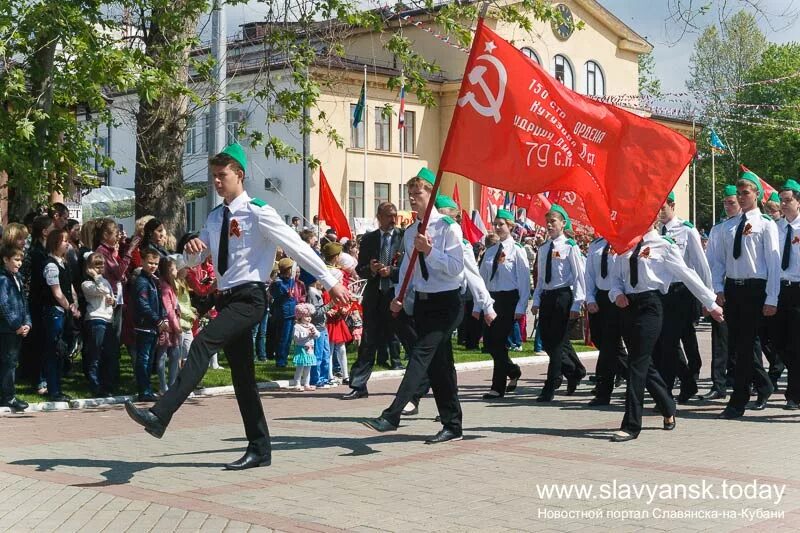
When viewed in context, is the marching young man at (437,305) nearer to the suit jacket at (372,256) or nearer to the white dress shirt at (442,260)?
the white dress shirt at (442,260)

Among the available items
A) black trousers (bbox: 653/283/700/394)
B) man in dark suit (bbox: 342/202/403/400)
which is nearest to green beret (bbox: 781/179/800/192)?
black trousers (bbox: 653/283/700/394)

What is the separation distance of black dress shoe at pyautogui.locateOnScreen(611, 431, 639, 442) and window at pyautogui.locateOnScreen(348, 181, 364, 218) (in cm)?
4004

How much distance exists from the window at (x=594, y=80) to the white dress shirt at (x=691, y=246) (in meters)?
46.9

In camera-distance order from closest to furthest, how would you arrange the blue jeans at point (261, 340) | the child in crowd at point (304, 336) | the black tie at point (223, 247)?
the black tie at point (223, 247), the child in crowd at point (304, 336), the blue jeans at point (261, 340)

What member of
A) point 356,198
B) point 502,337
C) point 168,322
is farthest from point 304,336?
point 356,198

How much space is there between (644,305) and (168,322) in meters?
5.78

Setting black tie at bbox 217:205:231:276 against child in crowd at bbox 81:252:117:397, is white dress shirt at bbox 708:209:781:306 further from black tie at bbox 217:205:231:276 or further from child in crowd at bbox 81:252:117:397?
child in crowd at bbox 81:252:117:397

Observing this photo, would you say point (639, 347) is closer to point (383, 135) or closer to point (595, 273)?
point (595, 273)

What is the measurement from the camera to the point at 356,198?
50.4m

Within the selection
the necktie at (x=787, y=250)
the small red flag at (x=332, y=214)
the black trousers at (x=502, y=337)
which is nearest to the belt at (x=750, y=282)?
→ the necktie at (x=787, y=250)

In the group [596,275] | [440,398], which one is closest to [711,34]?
[596,275]

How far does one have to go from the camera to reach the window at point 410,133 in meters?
51.9

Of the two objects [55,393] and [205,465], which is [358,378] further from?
[205,465]

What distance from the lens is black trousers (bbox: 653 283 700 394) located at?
1272 centimetres
